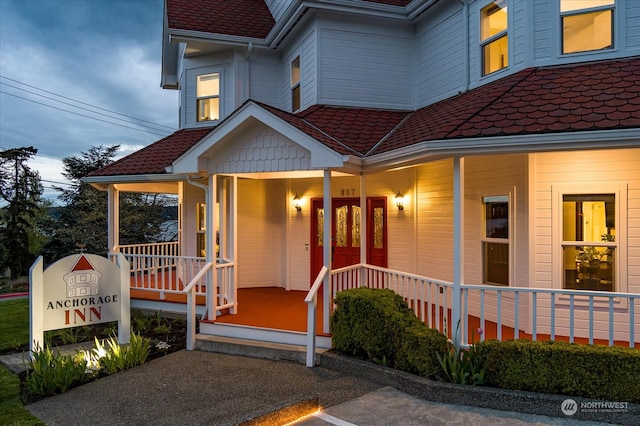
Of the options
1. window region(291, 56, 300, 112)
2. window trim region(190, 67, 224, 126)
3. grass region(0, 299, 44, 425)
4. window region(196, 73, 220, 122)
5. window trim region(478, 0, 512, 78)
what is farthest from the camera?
window region(196, 73, 220, 122)

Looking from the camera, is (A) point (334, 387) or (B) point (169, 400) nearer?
(B) point (169, 400)

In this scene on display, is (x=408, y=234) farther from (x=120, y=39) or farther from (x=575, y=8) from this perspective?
(x=120, y=39)

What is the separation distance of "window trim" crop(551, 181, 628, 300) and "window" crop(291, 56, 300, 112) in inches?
250

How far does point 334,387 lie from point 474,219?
4159mm

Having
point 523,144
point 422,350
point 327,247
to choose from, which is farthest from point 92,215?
point 523,144

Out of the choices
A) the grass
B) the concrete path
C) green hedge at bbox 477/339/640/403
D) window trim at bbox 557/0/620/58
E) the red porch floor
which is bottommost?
the grass

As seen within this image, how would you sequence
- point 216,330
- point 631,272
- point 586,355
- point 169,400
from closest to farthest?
point 586,355, point 169,400, point 631,272, point 216,330

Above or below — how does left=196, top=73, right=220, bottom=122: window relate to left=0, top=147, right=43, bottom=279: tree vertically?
above

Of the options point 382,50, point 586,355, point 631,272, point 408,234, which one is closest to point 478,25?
point 382,50

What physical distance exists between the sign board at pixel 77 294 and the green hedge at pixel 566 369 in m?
5.27

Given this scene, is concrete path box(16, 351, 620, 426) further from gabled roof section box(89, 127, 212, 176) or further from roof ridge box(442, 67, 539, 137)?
gabled roof section box(89, 127, 212, 176)

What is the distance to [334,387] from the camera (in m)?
5.43

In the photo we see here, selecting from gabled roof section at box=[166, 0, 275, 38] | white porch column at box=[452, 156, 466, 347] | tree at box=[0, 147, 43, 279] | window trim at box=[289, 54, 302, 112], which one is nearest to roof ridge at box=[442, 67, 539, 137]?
white porch column at box=[452, 156, 466, 347]

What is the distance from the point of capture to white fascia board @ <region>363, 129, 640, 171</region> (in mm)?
5062
